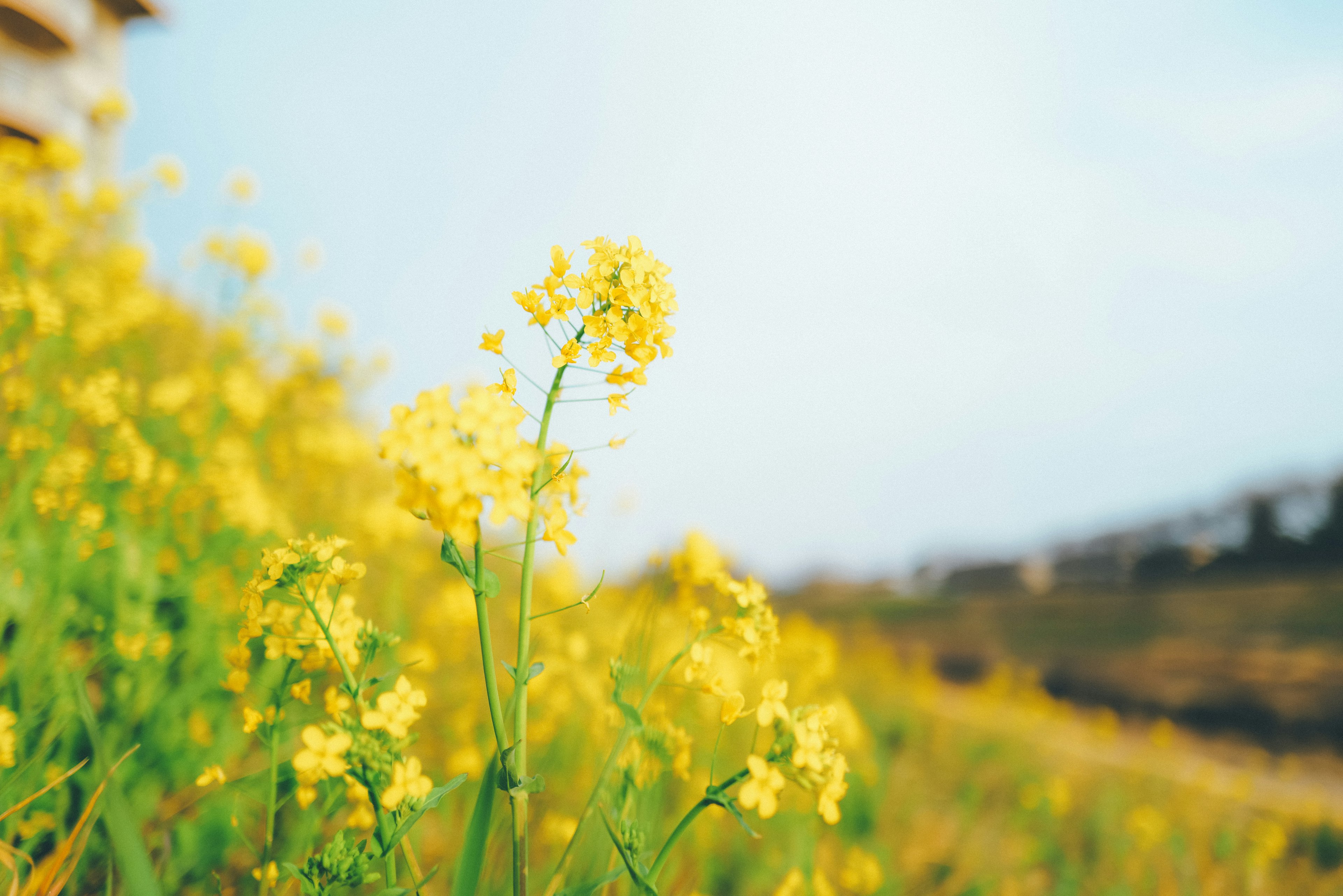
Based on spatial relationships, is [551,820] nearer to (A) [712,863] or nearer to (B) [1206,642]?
(A) [712,863]

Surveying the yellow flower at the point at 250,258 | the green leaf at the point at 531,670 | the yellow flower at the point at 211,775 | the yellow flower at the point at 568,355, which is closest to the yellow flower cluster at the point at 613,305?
the yellow flower at the point at 568,355

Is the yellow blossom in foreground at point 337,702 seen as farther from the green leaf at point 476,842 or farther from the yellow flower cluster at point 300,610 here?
the green leaf at point 476,842

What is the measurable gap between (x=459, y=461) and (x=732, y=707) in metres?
0.60

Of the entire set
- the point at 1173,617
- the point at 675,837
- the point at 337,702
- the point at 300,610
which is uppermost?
the point at 300,610

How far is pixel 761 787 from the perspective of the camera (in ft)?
3.19

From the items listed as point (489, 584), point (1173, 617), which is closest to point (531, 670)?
point (489, 584)

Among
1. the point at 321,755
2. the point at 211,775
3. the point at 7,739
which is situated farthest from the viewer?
the point at 7,739

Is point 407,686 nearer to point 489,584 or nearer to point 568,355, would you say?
point 489,584

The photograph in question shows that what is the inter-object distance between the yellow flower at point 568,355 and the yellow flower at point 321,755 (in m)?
0.60

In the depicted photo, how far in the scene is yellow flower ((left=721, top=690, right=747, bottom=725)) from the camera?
1.09 metres

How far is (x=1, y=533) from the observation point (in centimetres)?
209

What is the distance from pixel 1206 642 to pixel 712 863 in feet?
27.3

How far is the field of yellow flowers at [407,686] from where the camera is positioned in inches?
40.4

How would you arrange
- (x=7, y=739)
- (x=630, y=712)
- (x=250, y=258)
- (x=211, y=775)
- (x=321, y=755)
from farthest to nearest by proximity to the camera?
1. (x=250, y=258)
2. (x=7, y=739)
3. (x=211, y=775)
4. (x=630, y=712)
5. (x=321, y=755)
